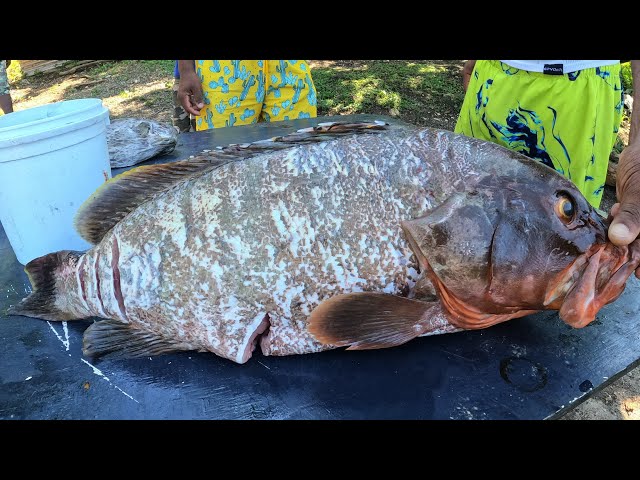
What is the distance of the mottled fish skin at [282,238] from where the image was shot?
5.62ft

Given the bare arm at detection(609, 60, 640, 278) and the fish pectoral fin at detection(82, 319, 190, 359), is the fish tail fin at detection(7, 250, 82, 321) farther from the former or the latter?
the bare arm at detection(609, 60, 640, 278)

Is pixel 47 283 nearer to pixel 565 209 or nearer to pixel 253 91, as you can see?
pixel 565 209

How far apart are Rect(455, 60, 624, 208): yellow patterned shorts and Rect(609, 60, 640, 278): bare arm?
0.61 ft

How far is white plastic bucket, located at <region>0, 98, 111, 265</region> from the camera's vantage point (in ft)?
6.33

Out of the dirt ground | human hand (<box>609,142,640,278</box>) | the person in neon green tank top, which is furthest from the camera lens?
the dirt ground

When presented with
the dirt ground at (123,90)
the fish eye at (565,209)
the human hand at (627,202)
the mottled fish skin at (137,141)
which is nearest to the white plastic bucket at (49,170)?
the mottled fish skin at (137,141)

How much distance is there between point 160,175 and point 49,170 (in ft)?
1.58

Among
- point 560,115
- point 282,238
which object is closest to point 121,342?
point 282,238

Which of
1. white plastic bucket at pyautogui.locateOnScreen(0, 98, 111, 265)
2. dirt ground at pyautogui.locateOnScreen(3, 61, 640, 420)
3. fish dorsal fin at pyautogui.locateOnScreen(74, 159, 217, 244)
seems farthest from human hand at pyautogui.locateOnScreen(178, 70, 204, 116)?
dirt ground at pyautogui.locateOnScreen(3, 61, 640, 420)

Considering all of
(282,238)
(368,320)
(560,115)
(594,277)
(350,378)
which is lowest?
(350,378)

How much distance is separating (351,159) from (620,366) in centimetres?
115

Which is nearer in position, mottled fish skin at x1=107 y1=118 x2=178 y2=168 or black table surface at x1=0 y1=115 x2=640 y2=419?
black table surface at x1=0 y1=115 x2=640 y2=419

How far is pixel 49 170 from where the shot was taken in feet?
6.66
